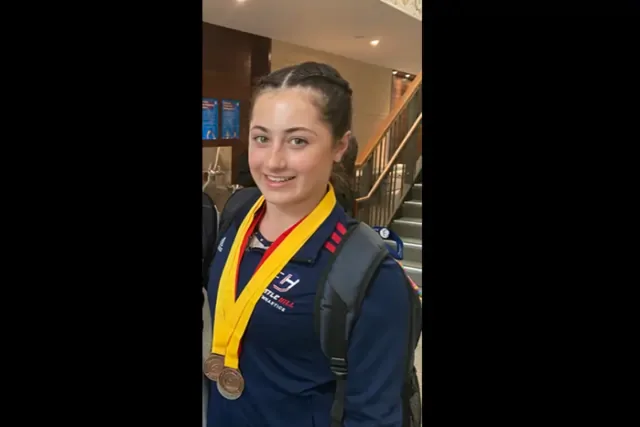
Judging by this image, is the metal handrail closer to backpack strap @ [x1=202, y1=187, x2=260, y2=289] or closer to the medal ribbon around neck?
the medal ribbon around neck

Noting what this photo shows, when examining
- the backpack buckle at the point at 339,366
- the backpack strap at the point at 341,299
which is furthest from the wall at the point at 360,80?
the backpack buckle at the point at 339,366

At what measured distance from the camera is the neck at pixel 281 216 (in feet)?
3.54

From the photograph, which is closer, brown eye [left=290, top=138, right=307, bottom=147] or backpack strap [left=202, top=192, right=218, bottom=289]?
brown eye [left=290, top=138, right=307, bottom=147]

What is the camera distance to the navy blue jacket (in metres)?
1.05

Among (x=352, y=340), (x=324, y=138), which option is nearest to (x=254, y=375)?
(x=352, y=340)

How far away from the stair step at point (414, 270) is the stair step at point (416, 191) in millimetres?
127

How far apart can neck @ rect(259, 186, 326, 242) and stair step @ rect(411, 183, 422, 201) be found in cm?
18

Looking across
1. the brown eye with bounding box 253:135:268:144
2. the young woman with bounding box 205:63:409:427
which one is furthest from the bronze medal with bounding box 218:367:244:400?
the brown eye with bounding box 253:135:268:144

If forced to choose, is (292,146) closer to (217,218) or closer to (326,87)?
(326,87)

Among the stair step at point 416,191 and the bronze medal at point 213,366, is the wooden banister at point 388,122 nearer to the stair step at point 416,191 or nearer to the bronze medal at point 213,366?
the stair step at point 416,191
